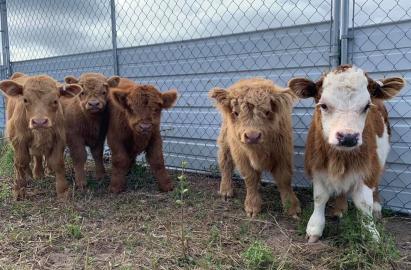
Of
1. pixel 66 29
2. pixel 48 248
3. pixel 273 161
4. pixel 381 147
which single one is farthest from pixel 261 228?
pixel 66 29

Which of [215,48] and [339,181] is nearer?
[339,181]

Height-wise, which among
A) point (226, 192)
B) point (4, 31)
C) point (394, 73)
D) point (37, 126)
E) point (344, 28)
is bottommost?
point (226, 192)

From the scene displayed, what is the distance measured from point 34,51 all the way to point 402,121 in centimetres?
766

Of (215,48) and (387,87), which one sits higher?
(215,48)

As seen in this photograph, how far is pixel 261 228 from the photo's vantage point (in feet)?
14.3

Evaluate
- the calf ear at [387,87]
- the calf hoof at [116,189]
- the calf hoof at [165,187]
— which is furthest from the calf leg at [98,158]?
the calf ear at [387,87]

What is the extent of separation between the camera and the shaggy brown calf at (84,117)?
556cm

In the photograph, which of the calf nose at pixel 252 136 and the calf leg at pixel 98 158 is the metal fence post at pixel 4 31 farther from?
the calf nose at pixel 252 136

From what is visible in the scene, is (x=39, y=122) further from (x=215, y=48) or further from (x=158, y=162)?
(x=215, y=48)

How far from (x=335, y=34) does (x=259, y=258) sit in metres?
A: 2.68

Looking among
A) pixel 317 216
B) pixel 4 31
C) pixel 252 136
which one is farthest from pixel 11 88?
pixel 4 31

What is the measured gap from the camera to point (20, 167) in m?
5.21

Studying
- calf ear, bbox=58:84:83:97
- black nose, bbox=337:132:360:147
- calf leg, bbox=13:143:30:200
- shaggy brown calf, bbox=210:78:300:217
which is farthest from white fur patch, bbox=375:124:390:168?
calf leg, bbox=13:143:30:200

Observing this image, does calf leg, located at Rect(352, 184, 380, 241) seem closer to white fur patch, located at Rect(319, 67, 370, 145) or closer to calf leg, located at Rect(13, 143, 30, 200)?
white fur patch, located at Rect(319, 67, 370, 145)
